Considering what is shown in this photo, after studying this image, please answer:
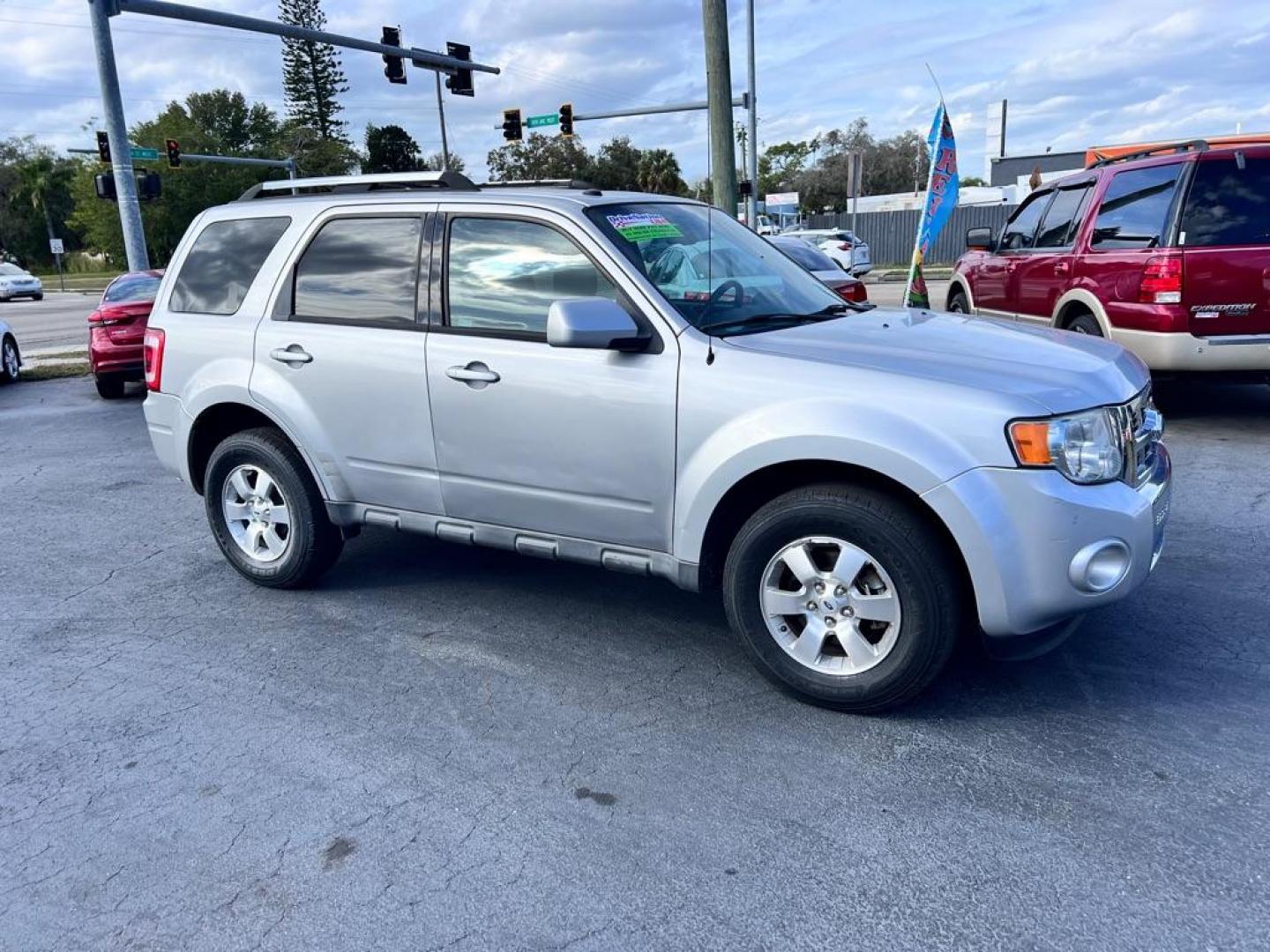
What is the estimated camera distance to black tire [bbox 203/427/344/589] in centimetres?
486

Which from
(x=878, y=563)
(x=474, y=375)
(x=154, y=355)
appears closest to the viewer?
(x=878, y=563)

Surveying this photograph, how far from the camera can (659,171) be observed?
7038 centimetres

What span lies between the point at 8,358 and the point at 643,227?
12989 millimetres

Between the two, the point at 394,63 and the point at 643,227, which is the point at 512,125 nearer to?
the point at 394,63

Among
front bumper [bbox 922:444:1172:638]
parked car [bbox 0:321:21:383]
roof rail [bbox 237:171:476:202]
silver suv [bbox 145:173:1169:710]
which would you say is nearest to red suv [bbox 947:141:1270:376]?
silver suv [bbox 145:173:1169:710]

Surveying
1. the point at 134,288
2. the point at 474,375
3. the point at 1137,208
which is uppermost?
the point at 1137,208

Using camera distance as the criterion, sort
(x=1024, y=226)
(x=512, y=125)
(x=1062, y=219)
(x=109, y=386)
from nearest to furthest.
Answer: (x=1062, y=219)
(x=1024, y=226)
(x=109, y=386)
(x=512, y=125)

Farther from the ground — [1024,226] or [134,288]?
[1024,226]

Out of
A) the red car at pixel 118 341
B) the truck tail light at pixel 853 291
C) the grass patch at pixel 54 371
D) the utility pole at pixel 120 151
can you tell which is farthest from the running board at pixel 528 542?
the utility pole at pixel 120 151

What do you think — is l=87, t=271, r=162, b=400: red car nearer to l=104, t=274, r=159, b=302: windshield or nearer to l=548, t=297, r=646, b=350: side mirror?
l=104, t=274, r=159, b=302: windshield

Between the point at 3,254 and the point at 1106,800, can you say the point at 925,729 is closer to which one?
the point at 1106,800

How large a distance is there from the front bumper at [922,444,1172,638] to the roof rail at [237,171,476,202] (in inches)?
107

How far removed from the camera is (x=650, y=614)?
462 cm

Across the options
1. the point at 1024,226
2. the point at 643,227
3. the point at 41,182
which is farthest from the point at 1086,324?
the point at 41,182
